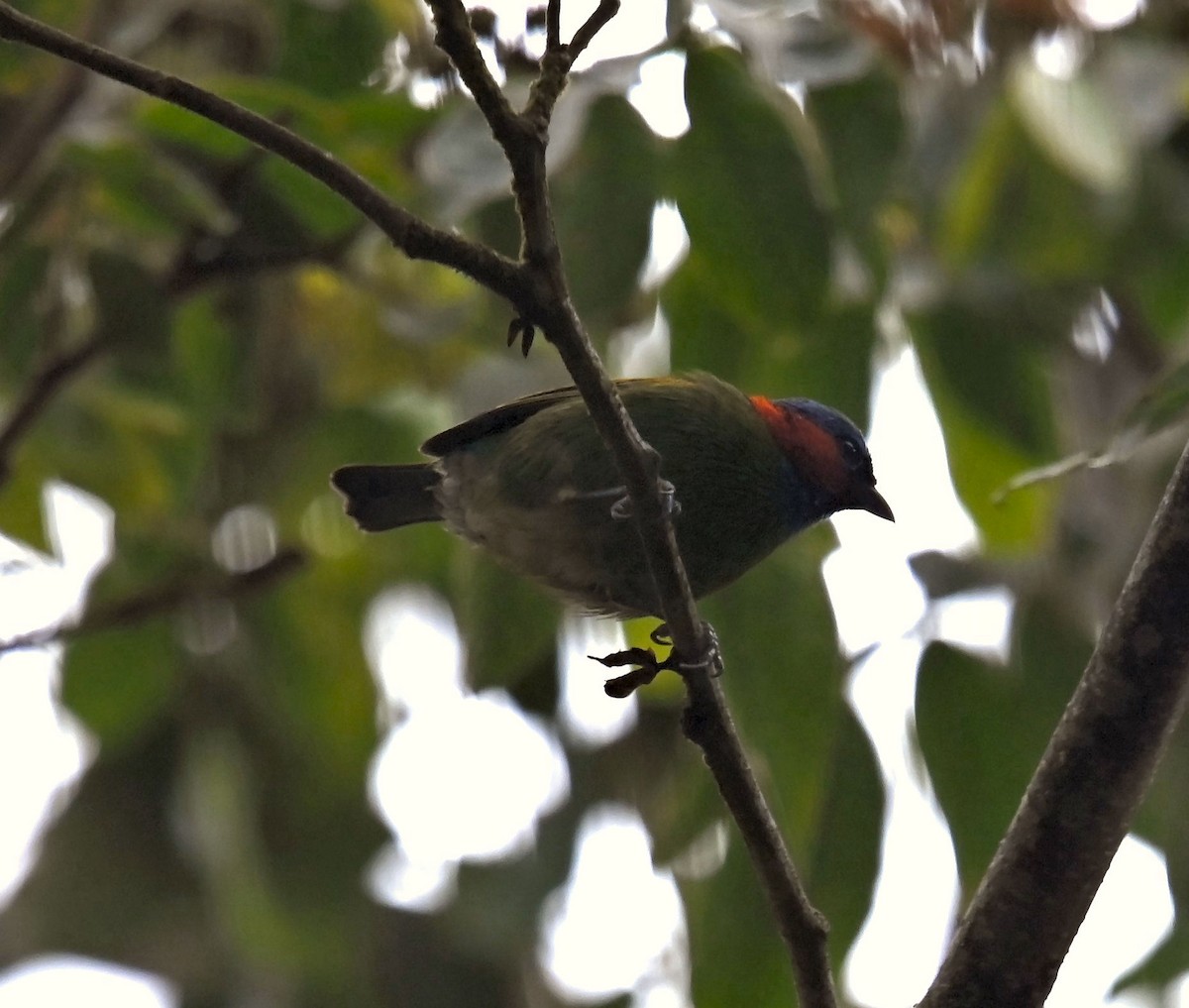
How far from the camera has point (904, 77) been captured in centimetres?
377

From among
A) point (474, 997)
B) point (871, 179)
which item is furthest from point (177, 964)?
point (871, 179)

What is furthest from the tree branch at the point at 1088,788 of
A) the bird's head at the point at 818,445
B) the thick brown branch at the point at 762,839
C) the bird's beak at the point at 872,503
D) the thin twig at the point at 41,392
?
the thin twig at the point at 41,392

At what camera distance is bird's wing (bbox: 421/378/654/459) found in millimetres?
3318

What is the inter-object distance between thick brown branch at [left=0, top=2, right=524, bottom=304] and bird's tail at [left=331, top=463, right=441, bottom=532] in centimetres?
185

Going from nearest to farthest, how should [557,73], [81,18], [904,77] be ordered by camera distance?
[557,73]
[904,77]
[81,18]

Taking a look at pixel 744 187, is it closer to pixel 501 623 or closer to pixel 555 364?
pixel 555 364

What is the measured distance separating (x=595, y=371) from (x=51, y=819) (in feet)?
14.0

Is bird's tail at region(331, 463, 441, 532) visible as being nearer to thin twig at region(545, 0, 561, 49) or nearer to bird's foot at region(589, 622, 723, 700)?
bird's foot at region(589, 622, 723, 700)

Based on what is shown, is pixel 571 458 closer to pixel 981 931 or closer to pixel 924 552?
pixel 924 552

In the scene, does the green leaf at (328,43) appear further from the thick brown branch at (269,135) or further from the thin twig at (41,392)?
the thick brown branch at (269,135)

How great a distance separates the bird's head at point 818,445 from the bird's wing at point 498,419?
0.36 metres

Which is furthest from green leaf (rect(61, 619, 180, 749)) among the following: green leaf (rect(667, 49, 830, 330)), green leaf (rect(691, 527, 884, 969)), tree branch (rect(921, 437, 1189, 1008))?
tree branch (rect(921, 437, 1189, 1008))

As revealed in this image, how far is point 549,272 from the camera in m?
1.89

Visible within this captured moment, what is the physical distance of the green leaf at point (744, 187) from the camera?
2.88 m
